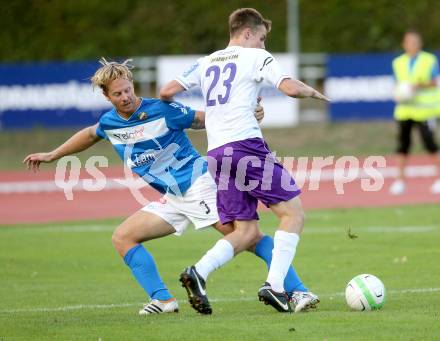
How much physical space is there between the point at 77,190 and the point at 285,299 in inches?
574

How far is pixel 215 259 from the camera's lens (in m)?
8.33

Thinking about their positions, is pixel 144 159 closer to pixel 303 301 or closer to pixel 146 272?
pixel 146 272

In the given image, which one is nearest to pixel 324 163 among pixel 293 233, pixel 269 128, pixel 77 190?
pixel 269 128

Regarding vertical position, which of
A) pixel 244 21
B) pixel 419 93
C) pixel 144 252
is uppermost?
pixel 244 21

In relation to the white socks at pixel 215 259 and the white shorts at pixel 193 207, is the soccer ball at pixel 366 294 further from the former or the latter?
the white shorts at pixel 193 207

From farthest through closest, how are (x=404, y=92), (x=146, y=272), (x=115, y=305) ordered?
(x=404, y=92)
(x=115, y=305)
(x=146, y=272)

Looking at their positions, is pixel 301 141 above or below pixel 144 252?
below

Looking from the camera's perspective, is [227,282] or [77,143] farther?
[227,282]

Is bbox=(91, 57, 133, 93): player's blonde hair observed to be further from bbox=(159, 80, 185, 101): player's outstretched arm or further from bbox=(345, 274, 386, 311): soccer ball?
bbox=(345, 274, 386, 311): soccer ball

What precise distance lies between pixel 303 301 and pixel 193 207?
1.18 m

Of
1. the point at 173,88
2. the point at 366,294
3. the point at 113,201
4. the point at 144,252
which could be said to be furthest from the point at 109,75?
the point at 113,201

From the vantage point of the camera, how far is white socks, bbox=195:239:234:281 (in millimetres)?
8266

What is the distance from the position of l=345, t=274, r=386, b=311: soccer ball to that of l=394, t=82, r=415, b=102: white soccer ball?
1099cm

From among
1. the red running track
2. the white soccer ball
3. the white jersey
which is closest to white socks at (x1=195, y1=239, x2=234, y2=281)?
the white jersey
